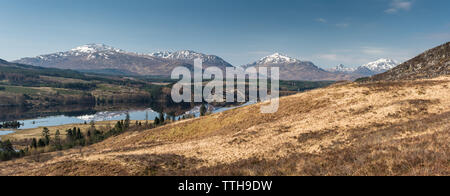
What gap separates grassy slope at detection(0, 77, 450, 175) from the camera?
15916mm

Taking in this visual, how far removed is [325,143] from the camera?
26078 millimetres

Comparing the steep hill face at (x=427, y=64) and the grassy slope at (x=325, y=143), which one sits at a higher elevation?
the steep hill face at (x=427, y=64)

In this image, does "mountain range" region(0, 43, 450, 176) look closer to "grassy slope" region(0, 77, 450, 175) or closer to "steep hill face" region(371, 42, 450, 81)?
"grassy slope" region(0, 77, 450, 175)

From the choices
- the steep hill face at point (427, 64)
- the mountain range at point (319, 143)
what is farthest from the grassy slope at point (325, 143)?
the steep hill face at point (427, 64)

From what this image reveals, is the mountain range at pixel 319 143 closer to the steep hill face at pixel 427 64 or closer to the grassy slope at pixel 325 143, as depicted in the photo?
the grassy slope at pixel 325 143

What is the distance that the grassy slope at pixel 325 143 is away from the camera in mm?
15916

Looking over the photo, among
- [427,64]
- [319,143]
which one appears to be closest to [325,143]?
[319,143]

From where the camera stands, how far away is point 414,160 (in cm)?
1396

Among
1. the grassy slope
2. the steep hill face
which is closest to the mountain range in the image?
the grassy slope

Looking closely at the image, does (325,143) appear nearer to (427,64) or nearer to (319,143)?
(319,143)

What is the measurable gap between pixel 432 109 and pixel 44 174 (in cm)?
4713

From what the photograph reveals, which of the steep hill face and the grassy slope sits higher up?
the steep hill face

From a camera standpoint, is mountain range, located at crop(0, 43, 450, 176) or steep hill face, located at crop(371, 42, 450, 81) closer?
mountain range, located at crop(0, 43, 450, 176)
